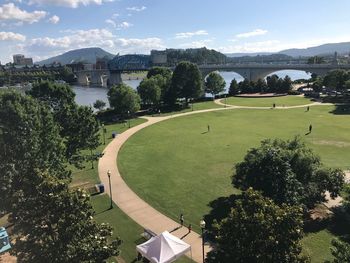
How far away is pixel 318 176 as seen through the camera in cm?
2597

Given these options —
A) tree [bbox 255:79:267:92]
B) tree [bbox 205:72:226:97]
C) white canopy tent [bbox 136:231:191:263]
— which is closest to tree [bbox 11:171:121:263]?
white canopy tent [bbox 136:231:191:263]

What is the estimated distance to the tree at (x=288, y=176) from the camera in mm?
24000

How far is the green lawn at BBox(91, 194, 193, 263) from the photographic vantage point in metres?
22.4

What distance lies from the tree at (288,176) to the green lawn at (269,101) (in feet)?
186

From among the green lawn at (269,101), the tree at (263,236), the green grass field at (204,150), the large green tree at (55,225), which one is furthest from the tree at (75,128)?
the green lawn at (269,101)

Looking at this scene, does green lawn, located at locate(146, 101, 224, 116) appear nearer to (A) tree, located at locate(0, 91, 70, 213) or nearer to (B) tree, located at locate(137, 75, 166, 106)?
(B) tree, located at locate(137, 75, 166, 106)

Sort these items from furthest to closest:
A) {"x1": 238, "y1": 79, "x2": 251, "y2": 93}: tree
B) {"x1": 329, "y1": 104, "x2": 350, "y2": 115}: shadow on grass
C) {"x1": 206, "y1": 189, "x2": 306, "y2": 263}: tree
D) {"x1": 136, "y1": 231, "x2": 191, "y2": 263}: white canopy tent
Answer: {"x1": 238, "y1": 79, "x2": 251, "y2": 93}: tree, {"x1": 329, "y1": 104, "x2": 350, "y2": 115}: shadow on grass, {"x1": 136, "y1": 231, "x2": 191, "y2": 263}: white canopy tent, {"x1": 206, "y1": 189, "x2": 306, "y2": 263}: tree

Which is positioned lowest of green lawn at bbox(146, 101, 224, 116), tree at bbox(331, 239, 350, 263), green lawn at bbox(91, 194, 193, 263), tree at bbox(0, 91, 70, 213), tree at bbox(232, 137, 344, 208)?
green lawn at bbox(146, 101, 224, 116)

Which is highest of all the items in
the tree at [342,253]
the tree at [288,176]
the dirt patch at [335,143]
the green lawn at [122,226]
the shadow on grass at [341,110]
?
the tree at [342,253]

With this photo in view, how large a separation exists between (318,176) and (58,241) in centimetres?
1958

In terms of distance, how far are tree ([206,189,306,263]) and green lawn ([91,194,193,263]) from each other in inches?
309

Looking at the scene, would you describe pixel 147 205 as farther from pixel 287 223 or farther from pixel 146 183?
pixel 287 223

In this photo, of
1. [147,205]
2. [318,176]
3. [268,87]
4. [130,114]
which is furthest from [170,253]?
[268,87]

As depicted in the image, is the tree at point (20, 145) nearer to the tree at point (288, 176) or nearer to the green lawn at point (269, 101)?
the tree at point (288, 176)
